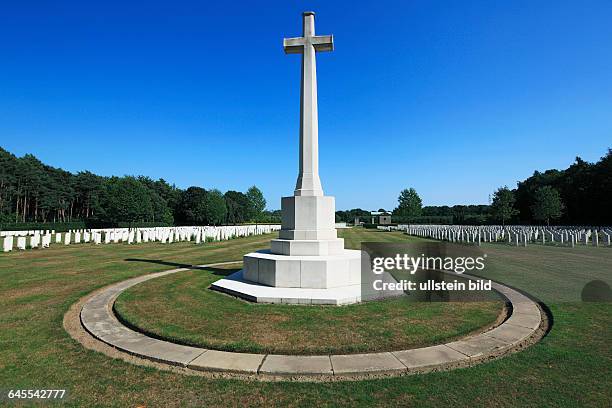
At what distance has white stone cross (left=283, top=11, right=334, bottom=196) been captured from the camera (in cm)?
905

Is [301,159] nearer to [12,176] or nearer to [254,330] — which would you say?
[254,330]

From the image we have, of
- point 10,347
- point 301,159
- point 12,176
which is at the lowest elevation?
point 10,347

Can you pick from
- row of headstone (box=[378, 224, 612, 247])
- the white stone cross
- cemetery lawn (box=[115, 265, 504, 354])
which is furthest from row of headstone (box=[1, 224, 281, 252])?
row of headstone (box=[378, 224, 612, 247])

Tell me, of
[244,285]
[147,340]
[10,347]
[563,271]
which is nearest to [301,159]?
[244,285]

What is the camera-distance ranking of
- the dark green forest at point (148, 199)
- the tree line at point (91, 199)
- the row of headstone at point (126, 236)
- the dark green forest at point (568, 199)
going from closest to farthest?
the row of headstone at point (126, 236), the dark green forest at point (568, 199), the dark green forest at point (148, 199), the tree line at point (91, 199)

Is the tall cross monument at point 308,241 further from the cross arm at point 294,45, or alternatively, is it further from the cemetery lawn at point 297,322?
the cemetery lawn at point 297,322

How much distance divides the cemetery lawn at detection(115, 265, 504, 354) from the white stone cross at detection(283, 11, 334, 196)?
3842 millimetres

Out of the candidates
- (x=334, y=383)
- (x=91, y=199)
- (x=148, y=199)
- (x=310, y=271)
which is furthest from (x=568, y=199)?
(x=91, y=199)

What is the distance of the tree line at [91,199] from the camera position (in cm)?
4681

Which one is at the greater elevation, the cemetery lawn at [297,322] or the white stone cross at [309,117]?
the white stone cross at [309,117]

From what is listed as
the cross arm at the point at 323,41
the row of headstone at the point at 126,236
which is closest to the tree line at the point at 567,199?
the row of headstone at the point at 126,236

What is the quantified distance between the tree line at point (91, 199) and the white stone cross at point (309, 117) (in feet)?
149

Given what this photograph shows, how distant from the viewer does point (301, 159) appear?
9219 mm

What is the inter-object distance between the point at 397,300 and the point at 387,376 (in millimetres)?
3502
